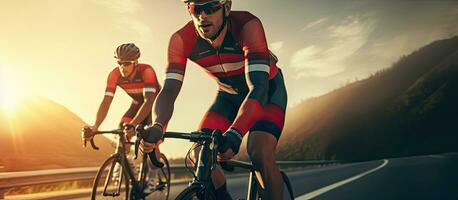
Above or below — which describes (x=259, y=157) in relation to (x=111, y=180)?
above

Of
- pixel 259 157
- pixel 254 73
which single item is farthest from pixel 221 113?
pixel 254 73

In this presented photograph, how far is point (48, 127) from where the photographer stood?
24.7 m

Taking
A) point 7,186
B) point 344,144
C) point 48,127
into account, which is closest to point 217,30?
point 7,186

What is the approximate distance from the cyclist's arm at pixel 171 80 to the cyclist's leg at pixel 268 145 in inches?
30.0

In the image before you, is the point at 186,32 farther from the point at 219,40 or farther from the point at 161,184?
the point at 161,184

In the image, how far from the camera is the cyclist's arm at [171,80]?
13.8ft

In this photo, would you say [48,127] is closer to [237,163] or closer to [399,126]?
[237,163]

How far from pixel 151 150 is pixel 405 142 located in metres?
139

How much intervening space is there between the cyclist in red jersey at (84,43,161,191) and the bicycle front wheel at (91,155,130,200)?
15.7 inches

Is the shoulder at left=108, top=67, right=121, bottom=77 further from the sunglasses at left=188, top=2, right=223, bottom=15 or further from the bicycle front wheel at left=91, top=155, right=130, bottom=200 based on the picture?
the sunglasses at left=188, top=2, right=223, bottom=15

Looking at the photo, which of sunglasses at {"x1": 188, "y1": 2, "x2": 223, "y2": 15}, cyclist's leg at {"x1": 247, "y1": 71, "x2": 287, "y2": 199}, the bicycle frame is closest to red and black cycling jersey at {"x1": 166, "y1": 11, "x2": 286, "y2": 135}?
cyclist's leg at {"x1": 247, "y1": 71, "x2": 287, "y2": 199}

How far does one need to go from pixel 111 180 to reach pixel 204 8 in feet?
11.2

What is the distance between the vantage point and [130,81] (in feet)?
26.3

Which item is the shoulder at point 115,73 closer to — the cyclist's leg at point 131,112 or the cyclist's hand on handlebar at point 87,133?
the cyclist's leg at point 131,112
